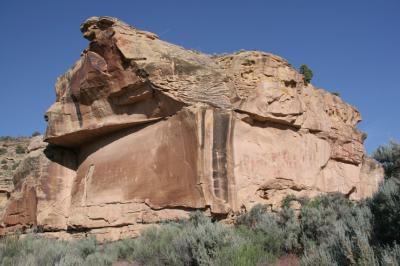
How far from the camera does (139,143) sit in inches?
571

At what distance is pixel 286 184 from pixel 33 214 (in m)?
9.08

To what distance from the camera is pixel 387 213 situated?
6562mm

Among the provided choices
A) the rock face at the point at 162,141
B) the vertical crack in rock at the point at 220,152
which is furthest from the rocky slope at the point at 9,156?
the vertical crack in rock at the point at 220,152

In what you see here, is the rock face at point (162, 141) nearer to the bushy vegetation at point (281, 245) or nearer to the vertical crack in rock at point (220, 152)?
the vertical crack in rock at point (220, 152)

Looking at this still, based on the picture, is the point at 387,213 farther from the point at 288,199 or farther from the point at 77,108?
the point at 77,108

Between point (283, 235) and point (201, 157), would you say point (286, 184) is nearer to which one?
point (201, 157)

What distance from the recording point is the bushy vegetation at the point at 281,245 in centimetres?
A: 605

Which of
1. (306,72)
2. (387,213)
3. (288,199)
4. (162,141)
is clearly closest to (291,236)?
(387,213)

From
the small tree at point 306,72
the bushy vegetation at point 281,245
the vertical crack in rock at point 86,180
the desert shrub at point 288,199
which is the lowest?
the bushy vegetation at point 281,245

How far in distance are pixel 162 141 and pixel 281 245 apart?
648cm

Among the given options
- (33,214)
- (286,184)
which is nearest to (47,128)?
(33,214)

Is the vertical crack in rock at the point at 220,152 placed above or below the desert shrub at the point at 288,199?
above

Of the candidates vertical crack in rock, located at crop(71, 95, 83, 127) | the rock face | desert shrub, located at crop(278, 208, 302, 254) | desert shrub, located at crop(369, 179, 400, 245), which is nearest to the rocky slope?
the rock face

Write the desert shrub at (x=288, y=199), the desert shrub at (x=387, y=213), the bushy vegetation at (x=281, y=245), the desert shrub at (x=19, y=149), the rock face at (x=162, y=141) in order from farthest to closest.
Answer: the desert shrub at (x=19, y=149), the desert shrub at (x=288, y=199), the rock face at (x=162, y=141), the desert shrub at (x=387, y=213), the bushy vegetation at (x=281, y=245)
